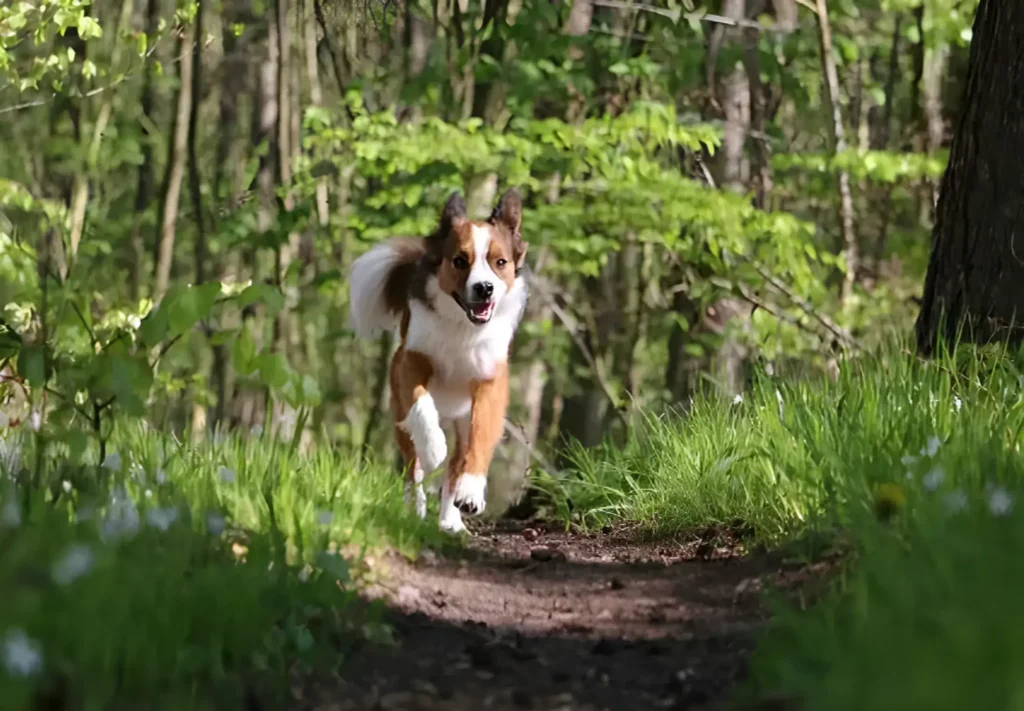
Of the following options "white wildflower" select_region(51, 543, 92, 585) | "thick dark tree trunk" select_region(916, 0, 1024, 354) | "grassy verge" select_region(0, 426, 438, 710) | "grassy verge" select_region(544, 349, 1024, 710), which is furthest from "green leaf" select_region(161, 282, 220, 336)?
"thick dark tree trunk" select_region(916, 0, 1024, 354)

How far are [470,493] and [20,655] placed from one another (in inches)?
155

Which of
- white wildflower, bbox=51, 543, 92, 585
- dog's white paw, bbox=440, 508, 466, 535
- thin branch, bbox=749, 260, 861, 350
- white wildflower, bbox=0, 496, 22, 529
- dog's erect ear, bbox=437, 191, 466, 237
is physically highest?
dog's erect ear, bbox=437, 191, 466, 237

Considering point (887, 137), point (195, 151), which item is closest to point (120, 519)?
point (195, 151)

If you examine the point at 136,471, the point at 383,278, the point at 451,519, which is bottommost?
the point at 451,519

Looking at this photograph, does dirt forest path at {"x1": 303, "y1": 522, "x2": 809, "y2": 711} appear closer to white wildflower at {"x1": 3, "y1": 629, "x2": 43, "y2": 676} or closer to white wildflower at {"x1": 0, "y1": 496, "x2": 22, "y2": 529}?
white wildflower at {"x1": 3, "y1": 629, "x2": 43, "y2": 676}

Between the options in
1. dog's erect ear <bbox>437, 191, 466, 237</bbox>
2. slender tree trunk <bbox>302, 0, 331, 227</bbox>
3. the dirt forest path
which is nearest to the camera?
the dirt forest path

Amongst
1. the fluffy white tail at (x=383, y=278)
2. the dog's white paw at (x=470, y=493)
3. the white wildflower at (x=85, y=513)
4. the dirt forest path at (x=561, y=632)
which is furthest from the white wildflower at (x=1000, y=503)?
the fluffy white tail at (x=383, y=278)

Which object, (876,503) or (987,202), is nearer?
(876,503)

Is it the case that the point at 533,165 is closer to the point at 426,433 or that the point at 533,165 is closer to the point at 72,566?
the point at 426,433

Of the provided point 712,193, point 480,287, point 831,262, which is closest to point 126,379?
point 480,287

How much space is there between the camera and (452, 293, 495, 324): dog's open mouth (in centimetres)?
638

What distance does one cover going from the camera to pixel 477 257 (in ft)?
21.1

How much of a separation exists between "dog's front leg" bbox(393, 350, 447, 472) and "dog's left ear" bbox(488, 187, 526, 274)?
822mm

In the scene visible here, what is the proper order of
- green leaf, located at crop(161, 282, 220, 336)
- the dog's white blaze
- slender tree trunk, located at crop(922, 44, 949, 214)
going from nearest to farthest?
green leaf, located at crop(161, 282, 220, 336)
the dog's white blaze
slender tree trunk, located at crop(922, 44, 949, 214)
